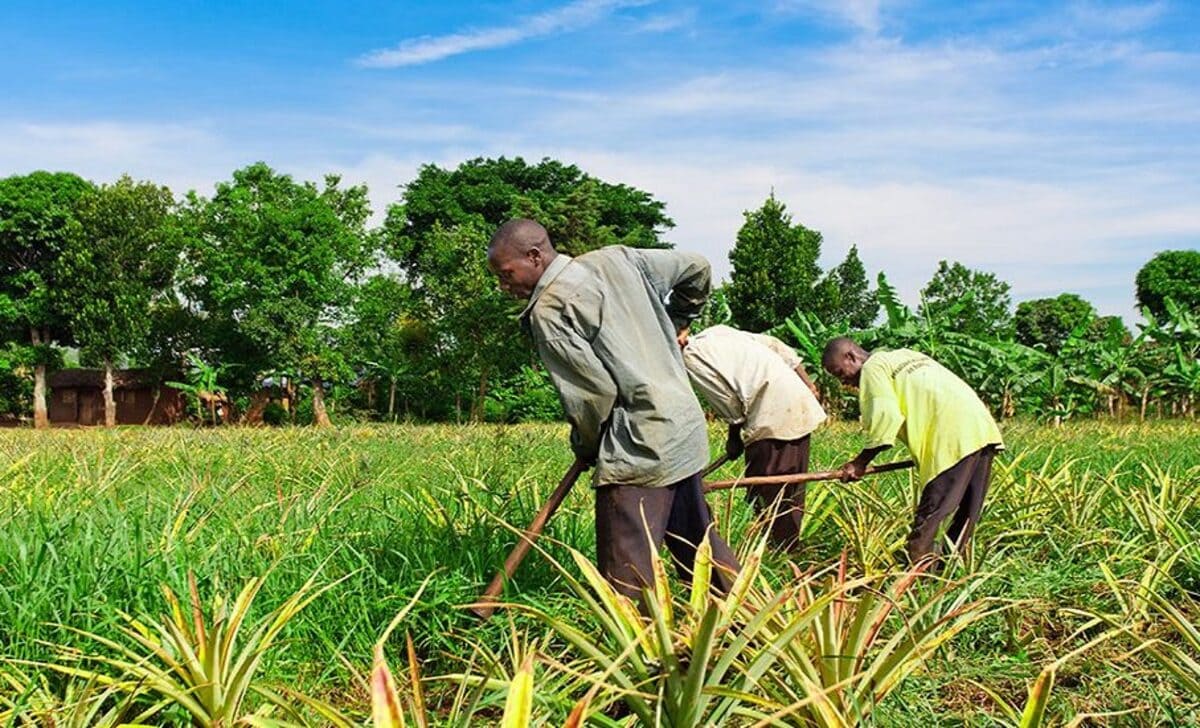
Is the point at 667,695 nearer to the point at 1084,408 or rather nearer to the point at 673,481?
the point at 673,481

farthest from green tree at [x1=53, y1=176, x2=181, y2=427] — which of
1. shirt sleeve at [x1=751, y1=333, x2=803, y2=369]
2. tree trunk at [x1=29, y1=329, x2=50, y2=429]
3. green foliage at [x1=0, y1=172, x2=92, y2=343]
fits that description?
shirt sleeve at [x1=751, y1=333, x2=803, y2=369]

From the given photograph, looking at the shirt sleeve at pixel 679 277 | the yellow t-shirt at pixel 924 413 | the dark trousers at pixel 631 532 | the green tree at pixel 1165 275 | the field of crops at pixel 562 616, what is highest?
the green tree at pixel 1165 275

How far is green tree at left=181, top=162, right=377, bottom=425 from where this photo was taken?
30.4 metres

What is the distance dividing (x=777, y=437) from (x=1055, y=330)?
3233cm

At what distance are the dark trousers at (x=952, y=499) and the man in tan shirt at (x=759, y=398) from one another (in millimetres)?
709

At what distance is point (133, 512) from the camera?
4.47 m

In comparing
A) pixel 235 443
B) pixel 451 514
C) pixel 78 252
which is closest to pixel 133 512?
pixel 451 514

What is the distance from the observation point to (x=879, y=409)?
4.73m

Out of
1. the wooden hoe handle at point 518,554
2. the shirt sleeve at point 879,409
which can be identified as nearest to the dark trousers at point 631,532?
the wooden hoe handle at point 518,554

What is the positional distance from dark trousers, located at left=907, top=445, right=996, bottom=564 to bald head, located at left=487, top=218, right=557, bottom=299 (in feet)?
7.62

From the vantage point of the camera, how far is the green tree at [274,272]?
30438 millimetres

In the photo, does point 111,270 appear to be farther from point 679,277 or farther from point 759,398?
point 679,277

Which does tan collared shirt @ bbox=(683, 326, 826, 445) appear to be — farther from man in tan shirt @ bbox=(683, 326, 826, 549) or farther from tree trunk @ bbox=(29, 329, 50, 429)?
tree trunk @ bbox=(29, 329, 50, 429)

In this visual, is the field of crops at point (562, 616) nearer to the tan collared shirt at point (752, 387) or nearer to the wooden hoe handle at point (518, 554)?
the wooden hoe handle at point (518, 554)
